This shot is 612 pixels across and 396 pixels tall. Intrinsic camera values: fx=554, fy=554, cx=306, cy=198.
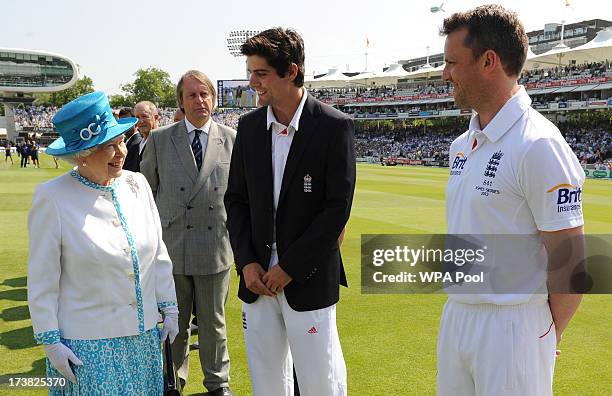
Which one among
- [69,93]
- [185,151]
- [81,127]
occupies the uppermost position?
[69,93]

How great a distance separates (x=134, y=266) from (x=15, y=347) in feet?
11.3

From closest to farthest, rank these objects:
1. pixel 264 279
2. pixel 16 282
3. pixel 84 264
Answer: pixel 84 264, pixel 264 279, pixel 16 282

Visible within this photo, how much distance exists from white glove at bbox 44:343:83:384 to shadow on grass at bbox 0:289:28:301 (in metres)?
5.16

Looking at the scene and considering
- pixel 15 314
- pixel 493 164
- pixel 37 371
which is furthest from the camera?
pixel 15 314

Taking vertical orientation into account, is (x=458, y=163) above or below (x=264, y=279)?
above

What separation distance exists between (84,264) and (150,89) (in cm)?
12997

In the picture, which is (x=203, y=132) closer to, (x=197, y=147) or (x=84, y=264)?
(x=197, y=147)

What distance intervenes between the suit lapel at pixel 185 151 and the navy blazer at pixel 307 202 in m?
1.49

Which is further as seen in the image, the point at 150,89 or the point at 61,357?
the point at 150,89

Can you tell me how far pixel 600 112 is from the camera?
198ft

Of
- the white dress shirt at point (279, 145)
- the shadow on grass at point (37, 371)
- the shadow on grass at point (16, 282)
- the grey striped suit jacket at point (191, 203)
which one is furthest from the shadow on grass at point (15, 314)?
the white dress shirt at point (279, 145)

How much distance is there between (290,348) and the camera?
3174 millimetres

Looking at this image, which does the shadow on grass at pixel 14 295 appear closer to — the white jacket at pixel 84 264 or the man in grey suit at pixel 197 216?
the man in grey suit at pixel 197 216

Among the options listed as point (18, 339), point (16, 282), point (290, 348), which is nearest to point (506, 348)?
point (290, 348)
